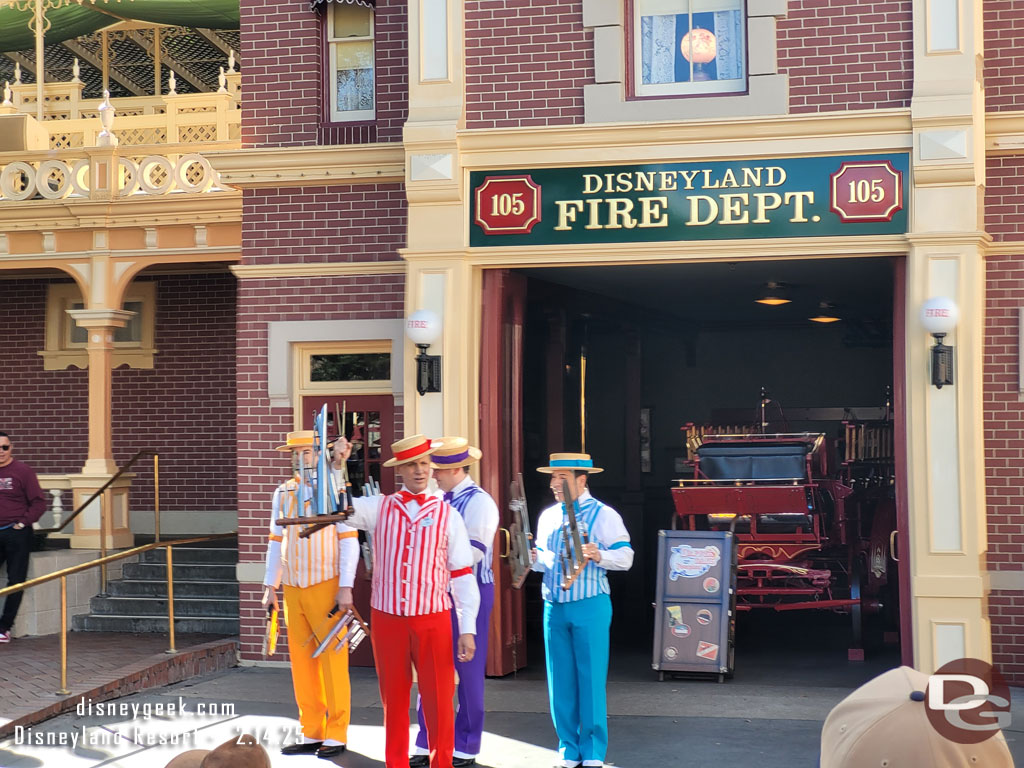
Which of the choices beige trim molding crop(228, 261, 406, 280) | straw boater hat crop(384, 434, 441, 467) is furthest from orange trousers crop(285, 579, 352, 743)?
beige trim molding crop(228, 261, 406, 280)

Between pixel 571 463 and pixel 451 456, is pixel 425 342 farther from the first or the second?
pixel 571 463

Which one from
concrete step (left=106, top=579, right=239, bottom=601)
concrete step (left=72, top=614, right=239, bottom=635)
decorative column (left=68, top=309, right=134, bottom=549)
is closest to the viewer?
concrete step (left=72, top=614, right=239, bottom=635)

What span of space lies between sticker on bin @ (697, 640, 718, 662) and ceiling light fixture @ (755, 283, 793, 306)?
4444mm

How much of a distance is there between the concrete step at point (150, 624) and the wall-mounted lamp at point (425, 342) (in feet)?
12.2

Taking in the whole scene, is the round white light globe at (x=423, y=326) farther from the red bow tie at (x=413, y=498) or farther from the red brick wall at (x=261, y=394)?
the red bow tie at (x=413, y=498)

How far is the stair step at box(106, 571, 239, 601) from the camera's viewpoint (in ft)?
42.2

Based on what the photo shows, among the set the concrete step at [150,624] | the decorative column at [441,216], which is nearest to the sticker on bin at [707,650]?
the decorative column at [441,216]

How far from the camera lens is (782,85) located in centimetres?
968

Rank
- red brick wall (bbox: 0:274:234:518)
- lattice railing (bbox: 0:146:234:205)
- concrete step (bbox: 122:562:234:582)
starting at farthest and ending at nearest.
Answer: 1. red brick wall (bbox: 0:274:234:518)
2. lattice railing (bbox: 0:146:234:205)
3. concrete step (bbox: 122:562:234:582)

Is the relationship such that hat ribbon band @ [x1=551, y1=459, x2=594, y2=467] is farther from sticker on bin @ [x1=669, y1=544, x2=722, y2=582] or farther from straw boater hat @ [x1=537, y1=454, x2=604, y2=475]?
sticker on bin @ [x1=669, y1=544, x2=722, y2=582]

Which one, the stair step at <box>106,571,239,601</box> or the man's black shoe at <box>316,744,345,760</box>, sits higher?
the stair step at <box>106,571,239,601</box>

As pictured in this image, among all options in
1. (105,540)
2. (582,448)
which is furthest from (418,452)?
(582,448)

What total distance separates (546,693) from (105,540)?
6.06 metres

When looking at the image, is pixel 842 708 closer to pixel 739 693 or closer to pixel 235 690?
pixel 739 693
